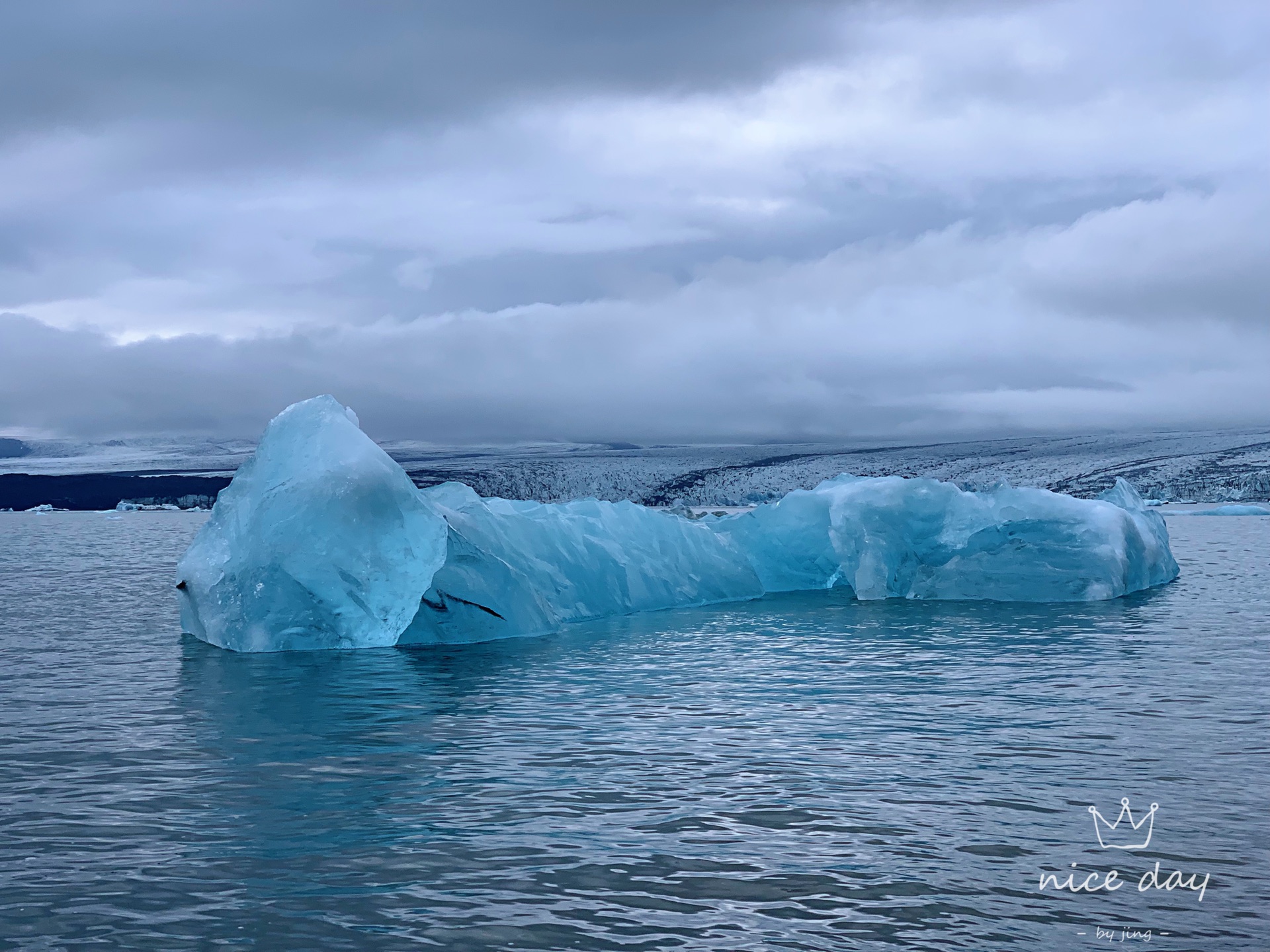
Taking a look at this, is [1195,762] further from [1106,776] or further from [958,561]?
[958,561]

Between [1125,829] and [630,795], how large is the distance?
3.02 m

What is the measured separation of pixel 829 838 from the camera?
21.4ft

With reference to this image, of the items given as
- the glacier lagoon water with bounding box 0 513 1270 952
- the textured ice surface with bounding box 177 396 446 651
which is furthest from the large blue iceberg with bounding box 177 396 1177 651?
the glacier lagoon water with bounding box 0 513 1270 952

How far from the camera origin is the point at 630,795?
24.7ft

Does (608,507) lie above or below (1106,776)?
above

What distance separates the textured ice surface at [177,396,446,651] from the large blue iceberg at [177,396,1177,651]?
0.02 meters

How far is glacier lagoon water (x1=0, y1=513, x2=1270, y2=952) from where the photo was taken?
536cm

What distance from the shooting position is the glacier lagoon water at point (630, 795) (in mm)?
5359

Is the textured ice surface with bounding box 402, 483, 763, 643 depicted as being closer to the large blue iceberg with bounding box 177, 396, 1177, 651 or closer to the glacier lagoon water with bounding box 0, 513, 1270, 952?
the large blue iceberg with bounding box 177, 396, 1177, 651

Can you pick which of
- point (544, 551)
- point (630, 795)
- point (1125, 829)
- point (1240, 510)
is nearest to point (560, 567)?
point (544, 551)

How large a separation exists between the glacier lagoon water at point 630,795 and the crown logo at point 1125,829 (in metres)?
0.06

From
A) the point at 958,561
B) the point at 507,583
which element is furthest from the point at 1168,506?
the point at 507,583

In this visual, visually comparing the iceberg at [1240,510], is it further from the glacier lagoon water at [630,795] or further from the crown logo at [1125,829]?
the crown logo at [1125,829]

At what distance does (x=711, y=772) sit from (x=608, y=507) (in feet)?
45.7
